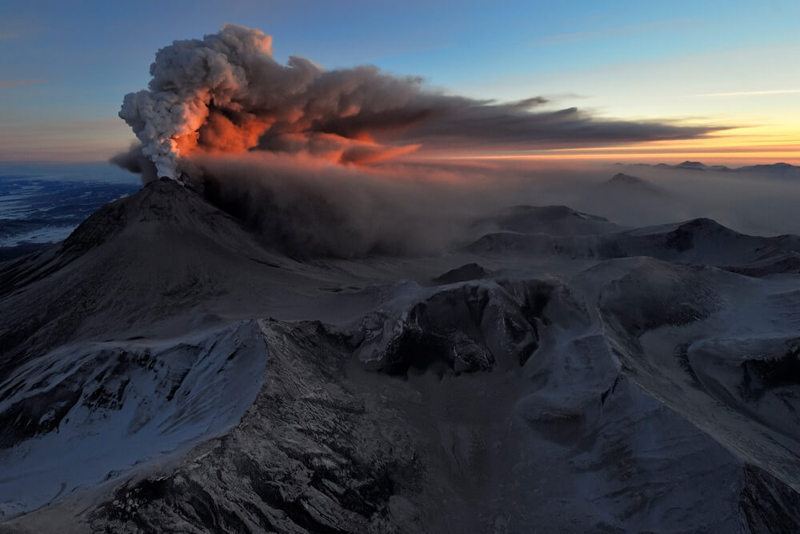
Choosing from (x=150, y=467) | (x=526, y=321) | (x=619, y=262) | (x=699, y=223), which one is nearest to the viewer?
(x=150, y=467)

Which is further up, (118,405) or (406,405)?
(118,405)

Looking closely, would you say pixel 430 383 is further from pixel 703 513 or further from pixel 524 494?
pixel 703 513

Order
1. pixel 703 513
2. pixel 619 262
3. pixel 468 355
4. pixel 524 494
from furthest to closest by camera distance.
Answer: pixel 619 262, pixel 468 355, pixel 524 494, pixel 703 513

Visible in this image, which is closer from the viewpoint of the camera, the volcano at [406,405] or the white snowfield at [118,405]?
the volcano at [406,405]

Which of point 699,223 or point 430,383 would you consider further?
point 699,223

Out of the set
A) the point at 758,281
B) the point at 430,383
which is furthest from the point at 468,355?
the point at 758,281

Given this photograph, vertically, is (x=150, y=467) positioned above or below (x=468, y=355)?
above

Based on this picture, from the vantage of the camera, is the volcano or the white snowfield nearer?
the volcano

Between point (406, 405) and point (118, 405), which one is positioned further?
point (406, 405)
